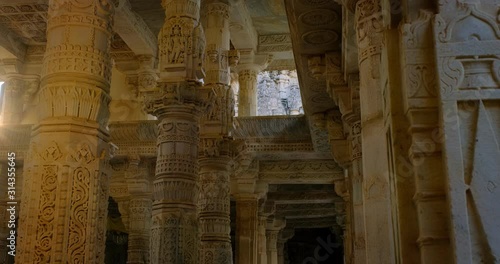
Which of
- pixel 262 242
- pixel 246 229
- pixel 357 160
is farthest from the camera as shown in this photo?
pixel 262 242

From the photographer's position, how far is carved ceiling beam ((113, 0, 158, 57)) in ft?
41.8

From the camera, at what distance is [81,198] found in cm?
448

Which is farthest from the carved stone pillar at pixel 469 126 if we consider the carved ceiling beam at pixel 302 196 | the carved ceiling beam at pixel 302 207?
the carved ceiling beam at pixel 302 207

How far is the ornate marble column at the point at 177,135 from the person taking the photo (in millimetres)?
7223

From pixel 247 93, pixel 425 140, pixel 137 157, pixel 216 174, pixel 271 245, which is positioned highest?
pixel 247 93

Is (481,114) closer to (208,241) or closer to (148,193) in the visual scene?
(208,241)

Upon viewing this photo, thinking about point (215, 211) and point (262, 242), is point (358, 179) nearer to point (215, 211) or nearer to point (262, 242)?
point (215, 211)

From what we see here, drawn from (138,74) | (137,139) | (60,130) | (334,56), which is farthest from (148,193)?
(60,130)

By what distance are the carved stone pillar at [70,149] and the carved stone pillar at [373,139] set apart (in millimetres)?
2199

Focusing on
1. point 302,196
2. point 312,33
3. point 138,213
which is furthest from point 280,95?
point 312,33

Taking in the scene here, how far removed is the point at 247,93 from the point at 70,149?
10.0 meters

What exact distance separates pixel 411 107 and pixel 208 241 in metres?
6.91

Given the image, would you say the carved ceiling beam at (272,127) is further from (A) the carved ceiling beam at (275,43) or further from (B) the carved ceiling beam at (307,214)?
(B) the carved ceiling beam at (307,214)

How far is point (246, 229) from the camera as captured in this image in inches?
571
